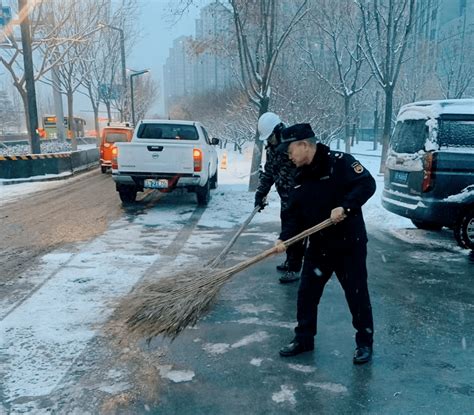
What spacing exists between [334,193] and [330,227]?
0.25m

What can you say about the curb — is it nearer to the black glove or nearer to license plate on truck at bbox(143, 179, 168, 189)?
license plate on truck at bbox(143, 179, 168, 189)

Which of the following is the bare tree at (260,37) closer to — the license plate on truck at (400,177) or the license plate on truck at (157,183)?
the license plate on truck at (157,183)

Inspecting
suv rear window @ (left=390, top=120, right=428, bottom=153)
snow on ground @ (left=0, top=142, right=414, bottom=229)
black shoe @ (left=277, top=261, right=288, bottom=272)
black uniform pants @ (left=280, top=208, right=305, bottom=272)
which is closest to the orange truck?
snow on ground @ (left=0, top=142, right=414, bottom=229)

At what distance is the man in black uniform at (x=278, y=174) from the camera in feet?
16.2

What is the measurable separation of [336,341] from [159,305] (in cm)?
146

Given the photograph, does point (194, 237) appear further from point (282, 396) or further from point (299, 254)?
point (282, 396)

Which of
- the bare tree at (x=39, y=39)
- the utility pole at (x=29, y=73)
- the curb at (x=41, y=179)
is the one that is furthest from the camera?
the bare tree at (x=39, y=39)

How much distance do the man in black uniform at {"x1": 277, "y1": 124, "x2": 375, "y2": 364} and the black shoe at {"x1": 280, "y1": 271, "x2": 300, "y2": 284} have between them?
155cm

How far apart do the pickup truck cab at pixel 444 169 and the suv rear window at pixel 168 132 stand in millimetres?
6050

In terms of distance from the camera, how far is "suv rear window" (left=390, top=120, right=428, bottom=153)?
636 cm

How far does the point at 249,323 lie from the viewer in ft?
13.1

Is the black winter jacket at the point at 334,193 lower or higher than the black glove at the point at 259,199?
higher

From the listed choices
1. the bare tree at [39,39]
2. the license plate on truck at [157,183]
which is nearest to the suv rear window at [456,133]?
the license plate on truck at [157,183]

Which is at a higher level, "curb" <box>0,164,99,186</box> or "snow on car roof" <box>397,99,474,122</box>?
"snow on car roof" <box>397,99,474,122</box>
